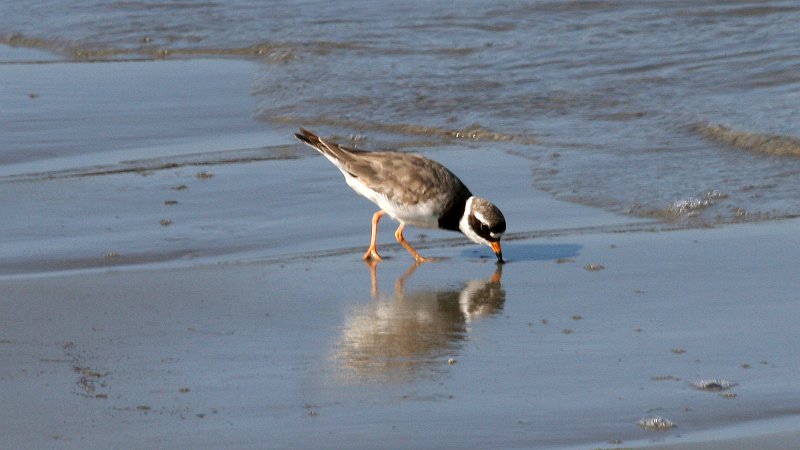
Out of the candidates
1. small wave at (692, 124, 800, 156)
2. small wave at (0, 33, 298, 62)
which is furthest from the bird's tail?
small wave at (0, 33, 298, 62)

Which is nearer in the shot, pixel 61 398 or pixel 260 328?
pixel 61 398

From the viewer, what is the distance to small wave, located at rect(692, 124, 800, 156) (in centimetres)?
934

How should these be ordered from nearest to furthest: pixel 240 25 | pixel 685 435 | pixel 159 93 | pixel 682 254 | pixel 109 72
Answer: pixel 685 435, pixel 682 254, pixel 159 93, pixel 109 72, pixel 240 25

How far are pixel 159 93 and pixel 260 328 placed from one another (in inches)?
249

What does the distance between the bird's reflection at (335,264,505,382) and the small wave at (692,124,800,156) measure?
302 centimetres

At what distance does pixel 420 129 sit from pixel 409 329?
4.80m

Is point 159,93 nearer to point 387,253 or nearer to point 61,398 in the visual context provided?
point 387,253

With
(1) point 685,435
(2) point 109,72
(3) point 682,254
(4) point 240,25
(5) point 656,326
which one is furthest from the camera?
(4) point 240,25

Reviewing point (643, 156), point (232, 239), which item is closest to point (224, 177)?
point (232, 239)

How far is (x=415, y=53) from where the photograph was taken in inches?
522

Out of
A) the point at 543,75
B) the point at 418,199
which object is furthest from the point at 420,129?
the point at 418,199

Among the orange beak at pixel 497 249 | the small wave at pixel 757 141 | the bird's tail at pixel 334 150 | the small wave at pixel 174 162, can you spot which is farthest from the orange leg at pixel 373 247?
the small wave at pixel 757 141

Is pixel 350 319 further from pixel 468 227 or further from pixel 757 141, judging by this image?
pixel 757 141

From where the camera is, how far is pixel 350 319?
20.4 ft
